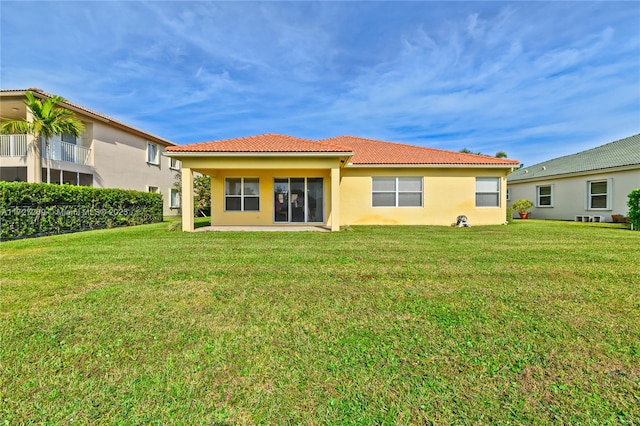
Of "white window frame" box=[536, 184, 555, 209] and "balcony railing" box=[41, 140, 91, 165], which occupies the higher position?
"balcony railing" box=[41, 140, 91, 165]

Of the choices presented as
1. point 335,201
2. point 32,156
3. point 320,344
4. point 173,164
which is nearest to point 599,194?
point 335,201

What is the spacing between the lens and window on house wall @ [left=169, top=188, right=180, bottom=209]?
85.4 feet

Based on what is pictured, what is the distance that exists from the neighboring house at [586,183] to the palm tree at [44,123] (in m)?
29.4

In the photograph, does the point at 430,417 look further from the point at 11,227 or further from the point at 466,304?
the point at 11,227

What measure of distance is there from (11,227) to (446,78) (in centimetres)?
2080

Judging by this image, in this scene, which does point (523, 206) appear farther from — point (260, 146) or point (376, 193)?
point (260, 146)

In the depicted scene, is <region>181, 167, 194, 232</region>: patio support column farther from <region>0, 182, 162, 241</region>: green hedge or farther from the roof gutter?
the roof gutter

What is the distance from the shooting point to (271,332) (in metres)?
3.30

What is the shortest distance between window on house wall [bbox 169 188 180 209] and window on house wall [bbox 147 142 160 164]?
2677mm

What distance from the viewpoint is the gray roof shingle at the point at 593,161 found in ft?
58.3

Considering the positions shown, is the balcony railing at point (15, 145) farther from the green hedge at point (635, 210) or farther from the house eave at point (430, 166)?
the green hedge at point (635, 210)

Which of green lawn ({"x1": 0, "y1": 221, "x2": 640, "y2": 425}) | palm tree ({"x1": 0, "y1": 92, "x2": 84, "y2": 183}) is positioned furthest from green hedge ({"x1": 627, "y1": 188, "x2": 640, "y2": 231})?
palm tree ({"x1": 0, "y1": 92, "x2": 84, "y2": 183})

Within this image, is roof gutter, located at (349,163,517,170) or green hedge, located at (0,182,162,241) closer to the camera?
green hedge, located at (0,182,162,241)

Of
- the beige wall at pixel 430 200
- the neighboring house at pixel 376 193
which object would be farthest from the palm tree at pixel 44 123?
the beige wall at pixel 430 200
